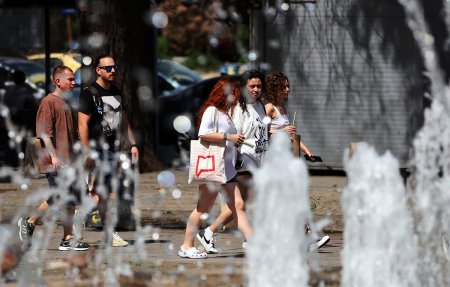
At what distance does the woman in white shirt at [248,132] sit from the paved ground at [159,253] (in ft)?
1.64

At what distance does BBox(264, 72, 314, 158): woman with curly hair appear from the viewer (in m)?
11.4

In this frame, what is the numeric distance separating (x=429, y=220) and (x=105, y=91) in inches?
123

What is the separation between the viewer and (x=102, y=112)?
11234mm

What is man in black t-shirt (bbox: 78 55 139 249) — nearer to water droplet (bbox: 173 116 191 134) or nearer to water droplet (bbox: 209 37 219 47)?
water droplet (bbox: 173 116 191 134)

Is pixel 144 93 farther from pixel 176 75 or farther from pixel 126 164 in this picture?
pixel 176 75

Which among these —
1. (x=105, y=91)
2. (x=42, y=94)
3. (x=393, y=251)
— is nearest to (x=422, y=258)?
(x=393, y=251)

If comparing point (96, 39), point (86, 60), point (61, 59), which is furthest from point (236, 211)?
point (61, 59)

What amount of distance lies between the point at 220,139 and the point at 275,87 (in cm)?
97

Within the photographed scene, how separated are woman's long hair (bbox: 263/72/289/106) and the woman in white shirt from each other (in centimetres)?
30

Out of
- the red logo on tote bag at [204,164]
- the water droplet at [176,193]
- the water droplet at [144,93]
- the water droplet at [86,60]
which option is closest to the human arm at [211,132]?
the red logo on tote bag at [204,164]

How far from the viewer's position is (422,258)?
348 inches

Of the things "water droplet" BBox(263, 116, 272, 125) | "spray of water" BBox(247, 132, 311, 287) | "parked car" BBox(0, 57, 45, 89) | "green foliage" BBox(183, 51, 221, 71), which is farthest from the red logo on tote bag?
"green foliage" BBox(183, 51, 221, 71)

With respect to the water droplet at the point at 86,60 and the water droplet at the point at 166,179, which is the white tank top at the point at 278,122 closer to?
the water droplet at the point at 86,60

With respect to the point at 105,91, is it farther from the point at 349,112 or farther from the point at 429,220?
the point at 349,112
